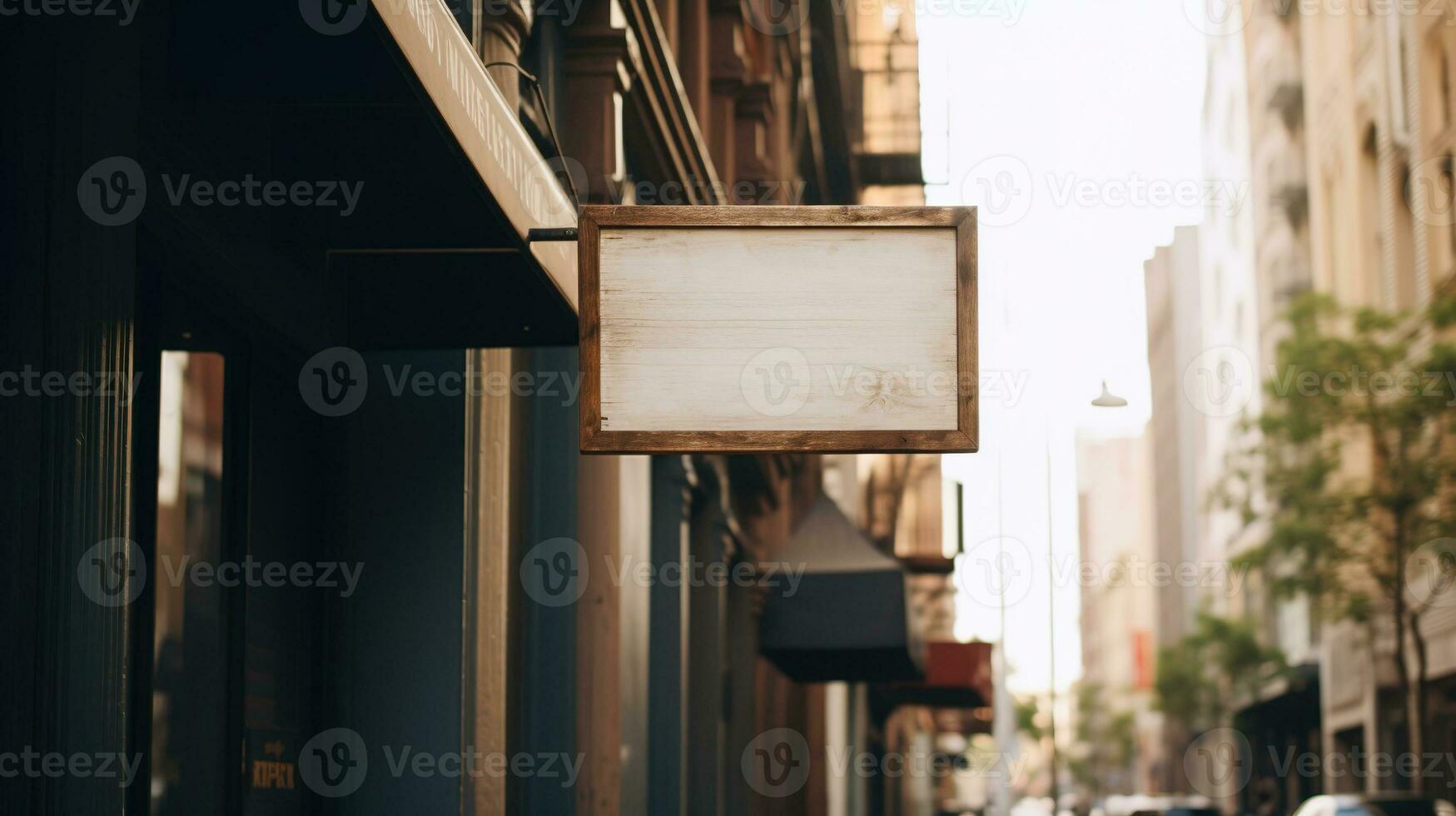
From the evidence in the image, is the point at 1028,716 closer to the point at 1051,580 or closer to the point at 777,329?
the point at 1051,580

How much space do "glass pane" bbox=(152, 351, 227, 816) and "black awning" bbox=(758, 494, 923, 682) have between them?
8.54 m

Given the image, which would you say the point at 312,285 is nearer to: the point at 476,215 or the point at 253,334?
the point at 253,334

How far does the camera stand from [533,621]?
9102 mm

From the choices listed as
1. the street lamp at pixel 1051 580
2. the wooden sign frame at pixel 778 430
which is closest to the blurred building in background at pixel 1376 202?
the street lamp at pixel 1051 580

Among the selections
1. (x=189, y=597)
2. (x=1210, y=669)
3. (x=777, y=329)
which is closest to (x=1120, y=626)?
(x=1210, y=669)

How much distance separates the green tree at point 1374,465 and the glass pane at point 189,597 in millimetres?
29574

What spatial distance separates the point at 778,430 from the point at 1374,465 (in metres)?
33.3

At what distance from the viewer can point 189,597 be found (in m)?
5.62

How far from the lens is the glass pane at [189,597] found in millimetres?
5406

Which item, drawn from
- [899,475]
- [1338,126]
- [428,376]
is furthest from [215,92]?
[1338,126]

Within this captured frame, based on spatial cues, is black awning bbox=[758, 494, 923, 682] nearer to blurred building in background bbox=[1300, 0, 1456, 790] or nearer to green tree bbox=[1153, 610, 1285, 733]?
blurred building in background bbox=[1300, 0, 1456, 790]

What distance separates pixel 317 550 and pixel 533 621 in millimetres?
2233

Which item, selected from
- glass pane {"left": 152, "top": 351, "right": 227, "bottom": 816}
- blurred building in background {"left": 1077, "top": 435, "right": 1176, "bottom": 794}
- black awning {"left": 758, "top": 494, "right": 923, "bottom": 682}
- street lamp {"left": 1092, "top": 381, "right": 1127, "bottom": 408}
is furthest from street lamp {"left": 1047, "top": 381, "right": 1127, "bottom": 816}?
blurred building in background {"left": 1077, "top": 435, "right": 1176, "bottom": 794}

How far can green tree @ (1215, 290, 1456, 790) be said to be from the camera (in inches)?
1294
